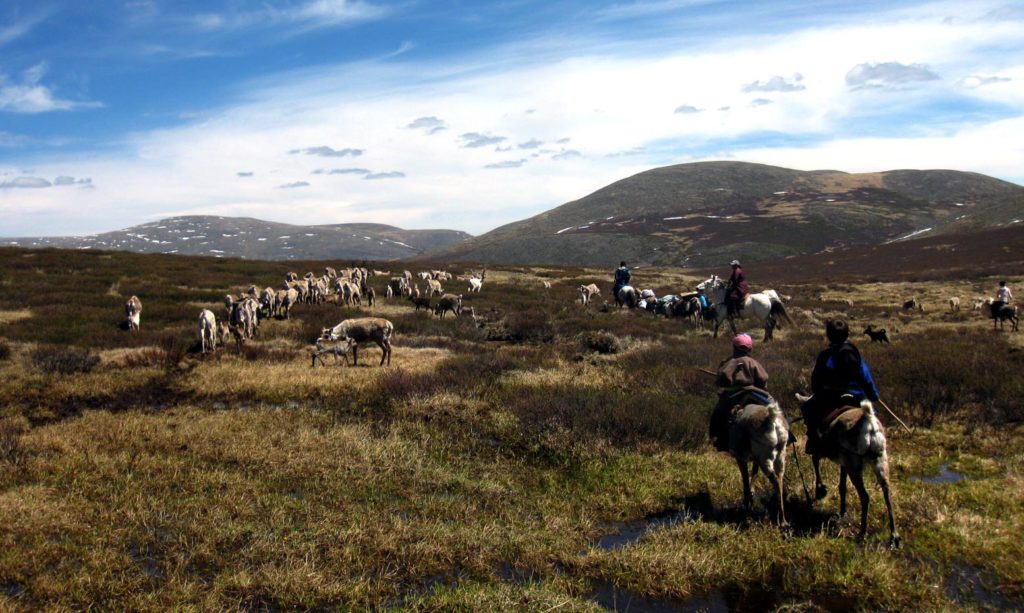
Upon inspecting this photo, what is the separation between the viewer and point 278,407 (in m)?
11.5

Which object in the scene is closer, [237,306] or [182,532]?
[182,532]

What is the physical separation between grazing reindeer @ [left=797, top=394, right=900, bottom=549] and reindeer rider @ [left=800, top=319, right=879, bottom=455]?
15 cm

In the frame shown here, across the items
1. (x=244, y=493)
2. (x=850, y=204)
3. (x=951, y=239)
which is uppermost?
(x=850, y=204)

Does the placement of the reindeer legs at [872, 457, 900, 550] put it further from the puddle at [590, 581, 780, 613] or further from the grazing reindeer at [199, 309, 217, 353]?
the grazing reindeer at [199, 309, 217, 353]

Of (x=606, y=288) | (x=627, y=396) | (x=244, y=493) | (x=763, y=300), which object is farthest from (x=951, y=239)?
(x=244, y=493)

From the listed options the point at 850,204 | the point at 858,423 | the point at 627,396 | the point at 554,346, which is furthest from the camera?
the point at 850,204

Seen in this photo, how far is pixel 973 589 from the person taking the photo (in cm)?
546

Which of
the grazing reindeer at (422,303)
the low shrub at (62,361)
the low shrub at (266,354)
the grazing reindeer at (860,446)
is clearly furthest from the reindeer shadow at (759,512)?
the grazing reindeer at (422,303)

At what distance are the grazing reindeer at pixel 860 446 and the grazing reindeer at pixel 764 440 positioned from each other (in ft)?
1.54

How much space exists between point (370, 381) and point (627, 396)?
17.9 ft

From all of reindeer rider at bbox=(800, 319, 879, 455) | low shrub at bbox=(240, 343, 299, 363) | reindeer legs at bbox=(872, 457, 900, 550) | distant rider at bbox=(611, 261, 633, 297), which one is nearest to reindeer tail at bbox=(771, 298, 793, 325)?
distant rider at bbox=(611, 261, 633, 297)

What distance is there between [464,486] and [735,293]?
614 inches

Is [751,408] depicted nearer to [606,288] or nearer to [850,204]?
[606,288]

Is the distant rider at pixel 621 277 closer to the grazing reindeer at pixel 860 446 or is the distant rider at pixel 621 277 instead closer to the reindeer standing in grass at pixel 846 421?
the reindeer standing in grass at pixel 846 421
